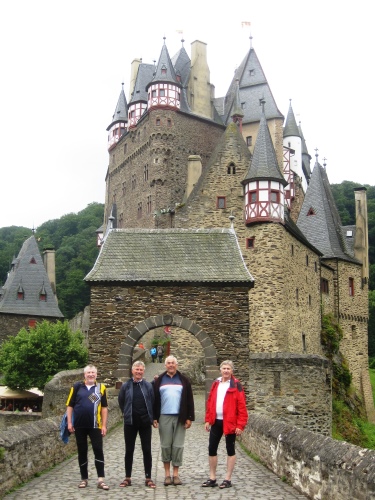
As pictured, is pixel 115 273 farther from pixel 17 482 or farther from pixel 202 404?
pixel 17 482

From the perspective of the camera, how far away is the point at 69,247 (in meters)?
86.0

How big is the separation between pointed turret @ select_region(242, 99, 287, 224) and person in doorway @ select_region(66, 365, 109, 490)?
85.6 feet

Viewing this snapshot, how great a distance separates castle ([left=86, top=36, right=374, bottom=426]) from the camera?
66.8ft

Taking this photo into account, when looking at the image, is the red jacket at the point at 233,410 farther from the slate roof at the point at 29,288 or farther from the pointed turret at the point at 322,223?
the slate roof at the point at 29,288

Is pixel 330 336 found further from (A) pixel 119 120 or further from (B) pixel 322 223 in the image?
(A) pixel 119 120

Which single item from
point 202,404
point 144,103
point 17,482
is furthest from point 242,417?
point 144,103

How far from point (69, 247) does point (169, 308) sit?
67189mm

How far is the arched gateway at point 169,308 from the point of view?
65.0 feet

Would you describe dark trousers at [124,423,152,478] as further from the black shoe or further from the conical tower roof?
the conical tower roof

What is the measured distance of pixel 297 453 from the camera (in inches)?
353

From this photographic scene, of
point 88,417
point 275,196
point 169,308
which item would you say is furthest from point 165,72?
point 88,417

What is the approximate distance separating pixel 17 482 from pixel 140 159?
165 ft

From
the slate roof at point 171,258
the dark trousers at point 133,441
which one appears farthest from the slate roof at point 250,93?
the dark trousers at point 133,441

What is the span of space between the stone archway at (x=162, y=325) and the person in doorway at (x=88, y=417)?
1086 cm
